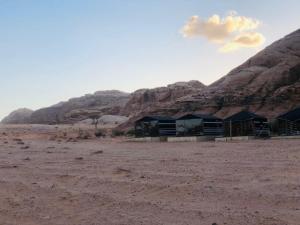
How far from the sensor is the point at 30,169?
1838 centimetres

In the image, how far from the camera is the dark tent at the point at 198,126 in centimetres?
5134

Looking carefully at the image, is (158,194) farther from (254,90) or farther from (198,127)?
(254,90)

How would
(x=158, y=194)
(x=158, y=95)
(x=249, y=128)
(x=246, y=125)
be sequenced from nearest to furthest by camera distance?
(x=158, y=194), (x=249, y=128), (x=246, y=125), (x=158, y=95)

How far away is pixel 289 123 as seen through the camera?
4953cm

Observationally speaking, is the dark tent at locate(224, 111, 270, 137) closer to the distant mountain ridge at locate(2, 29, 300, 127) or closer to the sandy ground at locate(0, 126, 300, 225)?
the distant mountain ridge at locate(2, 29, 300, 127)

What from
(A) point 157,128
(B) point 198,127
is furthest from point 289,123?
(A) point 157,128

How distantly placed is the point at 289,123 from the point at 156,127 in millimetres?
14158

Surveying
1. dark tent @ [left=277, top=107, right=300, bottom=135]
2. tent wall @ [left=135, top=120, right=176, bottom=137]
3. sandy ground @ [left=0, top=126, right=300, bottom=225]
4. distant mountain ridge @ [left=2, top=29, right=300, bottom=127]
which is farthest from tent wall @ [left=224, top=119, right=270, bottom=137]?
sandy ground @ [left=0, top=126, right=300, bottom=225]

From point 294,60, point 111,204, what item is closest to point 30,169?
point 111,204

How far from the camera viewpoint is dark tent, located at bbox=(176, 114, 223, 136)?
5134 cm

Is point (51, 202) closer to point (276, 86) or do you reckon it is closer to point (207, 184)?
point (207, 184)

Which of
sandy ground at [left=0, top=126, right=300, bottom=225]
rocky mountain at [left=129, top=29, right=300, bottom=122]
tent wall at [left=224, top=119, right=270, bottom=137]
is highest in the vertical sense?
rocky mountain at [left=129, top=29, right=300, bottom=122]

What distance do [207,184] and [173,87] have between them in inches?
3745

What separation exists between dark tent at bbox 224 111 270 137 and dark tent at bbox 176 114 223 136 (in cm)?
105
